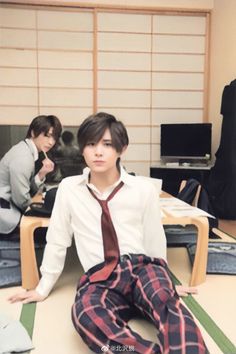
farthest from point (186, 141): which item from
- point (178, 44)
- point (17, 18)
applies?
point (17, 18)

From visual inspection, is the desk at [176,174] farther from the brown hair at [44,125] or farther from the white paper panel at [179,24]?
the brown hair at [44,125]

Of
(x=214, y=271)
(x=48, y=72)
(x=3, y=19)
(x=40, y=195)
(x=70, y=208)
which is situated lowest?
(x=214, y=271)

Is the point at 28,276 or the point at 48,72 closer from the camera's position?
the point at 28,276

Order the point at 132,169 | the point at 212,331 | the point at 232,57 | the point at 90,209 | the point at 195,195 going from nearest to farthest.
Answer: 1. the point at 212,331
2. the point at 90,209
3. the point at 195,195
4. the point at 232,57
5. the point at 132,169

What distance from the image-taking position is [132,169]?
5.07 metres

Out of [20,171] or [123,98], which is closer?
[20,171]

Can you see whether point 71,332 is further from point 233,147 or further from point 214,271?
point 233,147

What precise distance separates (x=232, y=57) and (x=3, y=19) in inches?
112

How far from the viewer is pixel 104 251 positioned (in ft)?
5.40

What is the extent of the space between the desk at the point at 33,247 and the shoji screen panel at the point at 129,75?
2985mm

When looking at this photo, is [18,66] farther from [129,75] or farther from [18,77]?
[129,75]

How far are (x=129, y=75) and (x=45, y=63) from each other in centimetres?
110

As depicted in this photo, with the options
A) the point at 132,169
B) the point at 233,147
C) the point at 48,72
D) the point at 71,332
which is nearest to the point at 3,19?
the point at 48,72

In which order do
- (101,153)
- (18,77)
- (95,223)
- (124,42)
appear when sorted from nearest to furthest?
(101,153) < (95,223) < (18,77) < (124,42)
